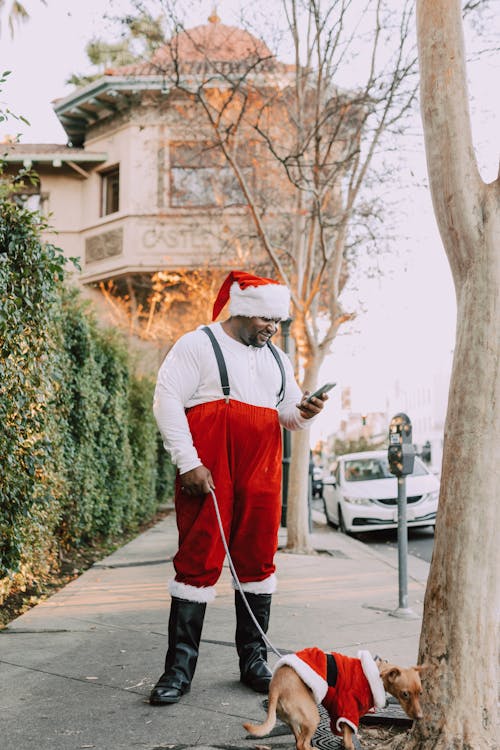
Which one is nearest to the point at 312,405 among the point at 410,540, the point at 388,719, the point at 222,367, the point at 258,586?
the point at 222,367

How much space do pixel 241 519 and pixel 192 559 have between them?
1.04 feet

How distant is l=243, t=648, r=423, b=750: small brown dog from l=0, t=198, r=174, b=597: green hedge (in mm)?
2857

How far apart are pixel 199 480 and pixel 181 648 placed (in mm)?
865

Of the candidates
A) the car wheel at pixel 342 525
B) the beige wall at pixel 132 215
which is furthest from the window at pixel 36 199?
the car wheel at pixel 342 525

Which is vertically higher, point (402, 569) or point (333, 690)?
point (333, 690)

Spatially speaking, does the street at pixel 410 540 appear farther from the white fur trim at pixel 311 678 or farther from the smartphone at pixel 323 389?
the white fur trim at pixel 311 678

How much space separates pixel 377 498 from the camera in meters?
13.2

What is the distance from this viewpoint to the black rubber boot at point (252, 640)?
388 centimetres

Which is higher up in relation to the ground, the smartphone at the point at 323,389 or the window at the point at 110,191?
the window at the point at 110,191

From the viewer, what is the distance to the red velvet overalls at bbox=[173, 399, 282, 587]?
12.4ft

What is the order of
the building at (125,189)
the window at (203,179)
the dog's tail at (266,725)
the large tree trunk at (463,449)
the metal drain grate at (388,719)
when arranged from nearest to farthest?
the dog's tail at (266,725) < the large tree trunk at (463,449) < the metal drain grate at (388,719) < the window at (203,179) < the building at (125,189)

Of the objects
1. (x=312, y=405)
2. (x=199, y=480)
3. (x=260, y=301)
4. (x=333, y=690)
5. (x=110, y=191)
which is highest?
(x=110, y=191)

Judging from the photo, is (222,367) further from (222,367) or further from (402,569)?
(402,569)

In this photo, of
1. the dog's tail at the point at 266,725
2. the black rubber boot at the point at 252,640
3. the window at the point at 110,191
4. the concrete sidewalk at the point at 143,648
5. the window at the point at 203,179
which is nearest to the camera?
the dog's tail at the point at 266,725
